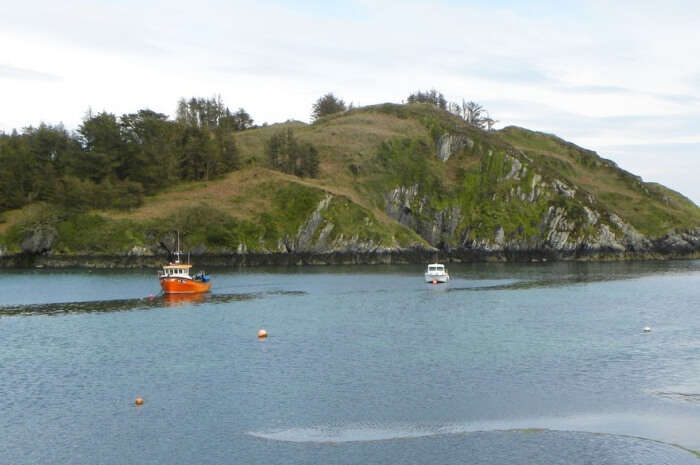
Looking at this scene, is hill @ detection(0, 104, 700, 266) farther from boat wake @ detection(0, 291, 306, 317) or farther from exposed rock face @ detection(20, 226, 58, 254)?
boat wake @ detection(0, 291, 306, 317)

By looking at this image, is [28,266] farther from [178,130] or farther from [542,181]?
[542,181]

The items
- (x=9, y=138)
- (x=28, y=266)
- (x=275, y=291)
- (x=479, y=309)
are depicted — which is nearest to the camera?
→ (x=479, y=309)

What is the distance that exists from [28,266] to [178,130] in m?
55.3

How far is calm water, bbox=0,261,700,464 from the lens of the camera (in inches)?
1324

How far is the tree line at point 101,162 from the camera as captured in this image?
156 metres

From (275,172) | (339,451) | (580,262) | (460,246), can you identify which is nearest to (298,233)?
(275,172)

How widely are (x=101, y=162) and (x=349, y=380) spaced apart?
129819 millimetres

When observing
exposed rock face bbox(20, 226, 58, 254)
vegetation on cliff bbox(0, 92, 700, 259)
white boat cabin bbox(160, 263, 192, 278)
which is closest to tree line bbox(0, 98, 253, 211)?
vegetation on cliff bbox(0, 92, 700, 259)

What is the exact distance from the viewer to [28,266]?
145 metres

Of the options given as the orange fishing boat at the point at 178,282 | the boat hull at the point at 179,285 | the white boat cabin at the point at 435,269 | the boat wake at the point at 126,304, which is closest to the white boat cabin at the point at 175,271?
the orange fishing boat at the point at 178,282

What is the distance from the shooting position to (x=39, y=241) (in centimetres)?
14450

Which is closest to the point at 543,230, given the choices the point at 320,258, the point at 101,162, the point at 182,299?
the point at 320,258

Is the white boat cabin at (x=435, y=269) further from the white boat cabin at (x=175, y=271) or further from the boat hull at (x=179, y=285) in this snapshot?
the white boat cabin at (x=175, y=271)

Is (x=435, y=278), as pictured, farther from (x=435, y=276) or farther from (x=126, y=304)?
(x=126, y=304)
